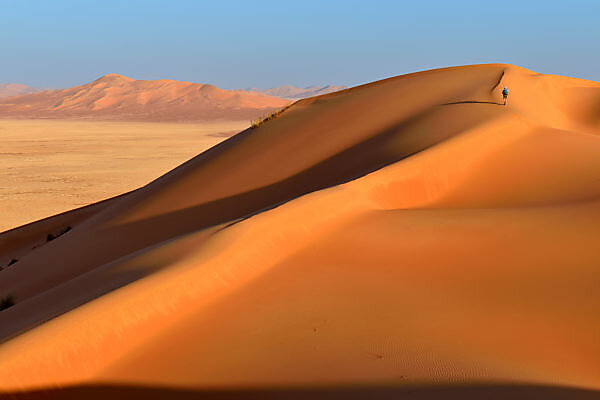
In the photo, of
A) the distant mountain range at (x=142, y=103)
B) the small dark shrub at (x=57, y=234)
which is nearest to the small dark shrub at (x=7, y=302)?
the small dark shrub at (x=57, y=234)

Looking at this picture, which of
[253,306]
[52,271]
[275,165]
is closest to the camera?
[253,306]

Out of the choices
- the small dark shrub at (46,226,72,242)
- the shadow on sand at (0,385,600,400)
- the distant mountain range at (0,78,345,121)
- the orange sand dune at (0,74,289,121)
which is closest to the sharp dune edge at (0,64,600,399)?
the shadow on sand at (0,385,600,400)

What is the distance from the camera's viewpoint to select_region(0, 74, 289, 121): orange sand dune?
289 ft

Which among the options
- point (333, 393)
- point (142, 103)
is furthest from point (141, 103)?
point (333, 393)

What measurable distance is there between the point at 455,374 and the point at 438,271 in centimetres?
161

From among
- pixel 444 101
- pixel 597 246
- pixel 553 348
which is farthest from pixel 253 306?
pixel 444 101

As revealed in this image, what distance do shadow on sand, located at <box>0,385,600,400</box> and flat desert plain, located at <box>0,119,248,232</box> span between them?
14.0 m

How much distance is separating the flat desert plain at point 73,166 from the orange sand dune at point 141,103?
34396mm

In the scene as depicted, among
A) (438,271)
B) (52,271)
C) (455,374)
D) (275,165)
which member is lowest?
(52,271)

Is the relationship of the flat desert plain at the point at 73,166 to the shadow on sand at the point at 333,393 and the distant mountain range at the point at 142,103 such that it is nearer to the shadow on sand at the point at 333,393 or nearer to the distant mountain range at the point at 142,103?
the shadow on sand at the point at 333,393

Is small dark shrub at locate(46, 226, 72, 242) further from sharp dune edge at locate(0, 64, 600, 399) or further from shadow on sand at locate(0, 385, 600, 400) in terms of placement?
shadow on sand at locate(0, 385, 600, 400)

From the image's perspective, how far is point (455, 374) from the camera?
324cm

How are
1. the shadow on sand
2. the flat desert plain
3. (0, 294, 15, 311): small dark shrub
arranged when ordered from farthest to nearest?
1. the flat desert plain
2. (0, 294, 15, 311): small dark shrub
3. the shadow on sand

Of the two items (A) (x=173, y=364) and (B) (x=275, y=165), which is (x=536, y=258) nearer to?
(A) (x=173, y=364)
